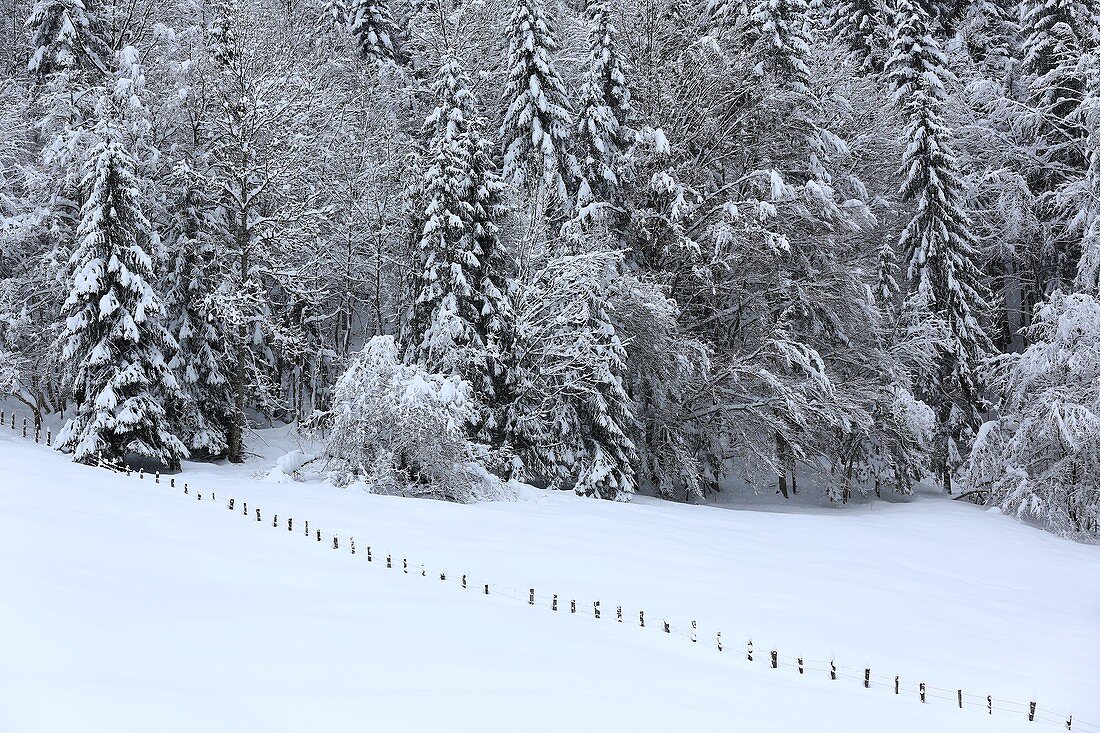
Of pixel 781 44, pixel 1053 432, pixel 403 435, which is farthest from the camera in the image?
pixel 781 44

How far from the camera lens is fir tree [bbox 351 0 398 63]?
40.9 m

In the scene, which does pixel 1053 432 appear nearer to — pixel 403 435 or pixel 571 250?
pixel 571 250

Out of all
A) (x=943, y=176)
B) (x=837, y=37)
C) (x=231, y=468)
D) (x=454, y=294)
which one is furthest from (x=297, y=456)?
(x=837, y=37)

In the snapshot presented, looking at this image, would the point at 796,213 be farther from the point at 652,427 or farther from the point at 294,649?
the point at 294,649

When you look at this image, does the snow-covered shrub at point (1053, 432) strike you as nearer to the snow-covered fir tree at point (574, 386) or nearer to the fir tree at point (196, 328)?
the snow-covered fir tree at point (574, 386)

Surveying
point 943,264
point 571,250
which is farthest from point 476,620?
point 943,264

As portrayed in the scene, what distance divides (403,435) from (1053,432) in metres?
18.1

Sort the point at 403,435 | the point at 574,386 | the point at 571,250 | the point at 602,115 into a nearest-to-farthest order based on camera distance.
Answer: the point at 403,435, the point at 574,386, the point at 571,250, the point at 602,115

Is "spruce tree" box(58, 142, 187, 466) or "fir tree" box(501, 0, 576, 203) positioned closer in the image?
"spruce tree" box(58, 142, 187, 466)

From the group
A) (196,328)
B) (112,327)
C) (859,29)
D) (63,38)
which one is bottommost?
(112,327)

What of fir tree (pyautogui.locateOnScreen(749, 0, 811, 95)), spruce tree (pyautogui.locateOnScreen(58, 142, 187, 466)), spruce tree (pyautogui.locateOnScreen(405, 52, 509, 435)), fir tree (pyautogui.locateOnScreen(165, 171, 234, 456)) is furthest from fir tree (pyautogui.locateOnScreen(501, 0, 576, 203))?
spruce tree (pyautogui.locateOnScreen(58, 142, 187, 466))

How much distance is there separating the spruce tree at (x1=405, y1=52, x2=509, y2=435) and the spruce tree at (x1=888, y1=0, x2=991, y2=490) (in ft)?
52.4

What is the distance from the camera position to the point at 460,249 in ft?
83.9

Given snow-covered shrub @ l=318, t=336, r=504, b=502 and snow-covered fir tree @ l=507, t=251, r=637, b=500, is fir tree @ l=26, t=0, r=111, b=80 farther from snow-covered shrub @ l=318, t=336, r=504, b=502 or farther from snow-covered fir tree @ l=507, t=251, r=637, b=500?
snow-covered fir tree @ l=507, t=251, r=637, b=500
